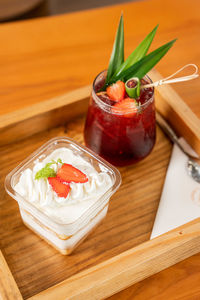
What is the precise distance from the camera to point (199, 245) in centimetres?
84

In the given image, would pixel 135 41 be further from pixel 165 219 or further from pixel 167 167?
pixel 165 219

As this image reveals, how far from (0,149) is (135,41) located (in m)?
0.63

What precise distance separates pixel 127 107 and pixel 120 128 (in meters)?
0.05

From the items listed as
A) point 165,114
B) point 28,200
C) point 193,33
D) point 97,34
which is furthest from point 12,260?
point 193,33

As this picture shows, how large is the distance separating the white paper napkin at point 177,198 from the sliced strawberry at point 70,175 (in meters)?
0.22

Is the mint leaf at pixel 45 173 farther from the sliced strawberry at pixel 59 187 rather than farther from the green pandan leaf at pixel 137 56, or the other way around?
the green pandan leaf at pixel 137 56

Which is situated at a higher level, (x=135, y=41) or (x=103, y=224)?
(x=135, y=41)

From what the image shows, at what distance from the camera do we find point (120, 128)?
89cm

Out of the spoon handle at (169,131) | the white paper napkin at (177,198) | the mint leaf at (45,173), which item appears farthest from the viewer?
the spoon handle at (169,131)

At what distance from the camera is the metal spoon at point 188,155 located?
39.4 inches

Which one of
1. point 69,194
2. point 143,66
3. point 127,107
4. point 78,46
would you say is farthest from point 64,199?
point 78,46

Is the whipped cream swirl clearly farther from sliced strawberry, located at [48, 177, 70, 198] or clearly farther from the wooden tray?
the wooden tray

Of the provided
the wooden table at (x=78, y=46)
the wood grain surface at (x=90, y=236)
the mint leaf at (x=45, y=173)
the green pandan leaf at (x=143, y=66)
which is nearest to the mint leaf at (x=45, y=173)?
the mint leaf at (x=45, y=173)

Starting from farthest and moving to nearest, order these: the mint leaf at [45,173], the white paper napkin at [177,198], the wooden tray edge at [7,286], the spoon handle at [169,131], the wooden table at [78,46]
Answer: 1. the wooden table at [78,46]
2. the spoon handle at [169,131]
3. the white paper napkin at [177,198]
4. the mint leaf at [45,173]
5. the wooden tray edge at [7,286]
